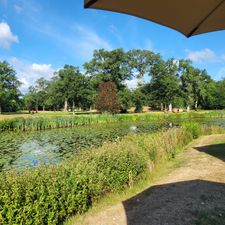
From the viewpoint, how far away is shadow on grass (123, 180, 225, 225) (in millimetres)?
4668

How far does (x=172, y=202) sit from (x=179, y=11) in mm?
4020

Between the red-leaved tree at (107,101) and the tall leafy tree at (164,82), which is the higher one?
the tall leafy tree at (164,82)

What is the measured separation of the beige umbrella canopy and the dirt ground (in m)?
3.24

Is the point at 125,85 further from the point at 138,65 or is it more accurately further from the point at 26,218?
the point at 26,218

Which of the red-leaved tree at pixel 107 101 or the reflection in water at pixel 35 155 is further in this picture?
the red-leaved tree at pixel 107 101

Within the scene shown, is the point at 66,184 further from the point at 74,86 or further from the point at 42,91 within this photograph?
the point at 42,91

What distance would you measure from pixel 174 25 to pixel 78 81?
61.7m

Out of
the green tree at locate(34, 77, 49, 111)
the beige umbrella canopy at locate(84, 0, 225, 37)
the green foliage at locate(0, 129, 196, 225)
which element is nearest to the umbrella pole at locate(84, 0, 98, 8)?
the beige umbrella canopy at locate(84, 0, 225, 37)

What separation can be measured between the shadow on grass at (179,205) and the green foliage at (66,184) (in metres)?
0.77

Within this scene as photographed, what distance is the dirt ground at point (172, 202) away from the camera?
4.82 m

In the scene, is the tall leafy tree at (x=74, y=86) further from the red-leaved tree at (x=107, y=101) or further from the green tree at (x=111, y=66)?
the red-leaved tree at (x=107, y=101)

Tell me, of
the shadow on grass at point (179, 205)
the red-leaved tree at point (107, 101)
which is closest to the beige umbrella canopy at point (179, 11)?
the shadow on grass at point (179, 205)

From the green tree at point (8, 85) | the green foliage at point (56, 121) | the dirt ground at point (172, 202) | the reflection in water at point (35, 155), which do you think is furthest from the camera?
the green tree at point (8, 85)

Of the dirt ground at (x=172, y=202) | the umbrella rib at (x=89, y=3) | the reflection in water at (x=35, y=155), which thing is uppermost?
the umbrella rib at (x=89, y=3)
